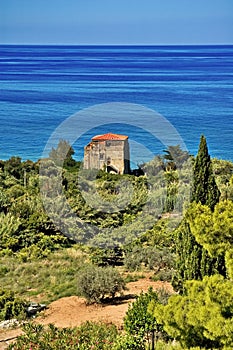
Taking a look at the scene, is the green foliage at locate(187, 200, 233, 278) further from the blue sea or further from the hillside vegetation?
the blue sea

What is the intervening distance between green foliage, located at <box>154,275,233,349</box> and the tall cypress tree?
8.32 feet

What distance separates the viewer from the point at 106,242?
13.2m

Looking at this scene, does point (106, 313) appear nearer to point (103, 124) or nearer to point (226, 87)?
point (103, 124)

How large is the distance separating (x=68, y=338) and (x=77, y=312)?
1457 mm

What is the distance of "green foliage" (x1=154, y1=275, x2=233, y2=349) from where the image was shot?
4637mm

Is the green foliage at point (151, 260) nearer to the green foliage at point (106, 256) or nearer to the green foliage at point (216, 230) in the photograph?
the green foliage at point (106, 256)

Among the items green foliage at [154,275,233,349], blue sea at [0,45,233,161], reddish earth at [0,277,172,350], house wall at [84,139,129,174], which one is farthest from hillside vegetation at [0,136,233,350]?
blue sea at [0,45,233,161]

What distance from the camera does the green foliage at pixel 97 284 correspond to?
30.2 feet

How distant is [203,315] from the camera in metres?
4.72

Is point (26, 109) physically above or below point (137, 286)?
above

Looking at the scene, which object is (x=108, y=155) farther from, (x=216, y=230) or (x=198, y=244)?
(x=216, y=230)

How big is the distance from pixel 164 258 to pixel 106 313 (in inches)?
106

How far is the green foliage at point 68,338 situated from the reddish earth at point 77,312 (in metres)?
0.35

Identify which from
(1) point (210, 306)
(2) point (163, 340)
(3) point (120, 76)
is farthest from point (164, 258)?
(3) point (120, 76)
